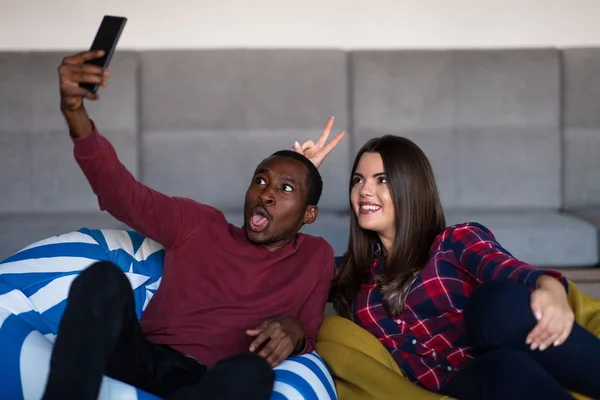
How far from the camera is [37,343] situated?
1631mm

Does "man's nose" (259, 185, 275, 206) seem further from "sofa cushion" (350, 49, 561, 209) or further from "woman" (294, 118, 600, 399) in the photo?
"sofa cushion" (350, 49, 561, 209)

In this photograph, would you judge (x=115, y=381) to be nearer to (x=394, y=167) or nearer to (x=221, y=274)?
(x=221, y=274)

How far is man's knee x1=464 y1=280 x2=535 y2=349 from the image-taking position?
4.55ft

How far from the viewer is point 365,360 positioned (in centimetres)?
166

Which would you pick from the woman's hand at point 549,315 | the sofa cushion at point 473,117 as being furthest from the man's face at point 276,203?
the sofa cushion at point 473,117

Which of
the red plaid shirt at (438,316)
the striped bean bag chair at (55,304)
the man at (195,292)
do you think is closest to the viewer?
the man at (195,292)

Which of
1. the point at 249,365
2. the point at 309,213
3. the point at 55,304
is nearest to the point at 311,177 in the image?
the point at 309,213

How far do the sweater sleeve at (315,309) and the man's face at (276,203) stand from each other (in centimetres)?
13

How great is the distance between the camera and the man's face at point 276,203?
1780mm

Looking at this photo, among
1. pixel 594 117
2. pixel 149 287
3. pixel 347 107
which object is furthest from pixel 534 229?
pixel 149 287

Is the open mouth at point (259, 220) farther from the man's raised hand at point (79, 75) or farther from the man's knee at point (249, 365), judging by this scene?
the man's raised hand at point (79, 75)

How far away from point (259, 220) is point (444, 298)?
0.47 meters

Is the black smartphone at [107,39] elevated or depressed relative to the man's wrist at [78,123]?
elevated

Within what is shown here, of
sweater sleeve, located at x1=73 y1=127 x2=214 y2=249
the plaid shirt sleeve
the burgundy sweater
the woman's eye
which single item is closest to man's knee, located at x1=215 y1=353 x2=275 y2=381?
the burgundy sweater
